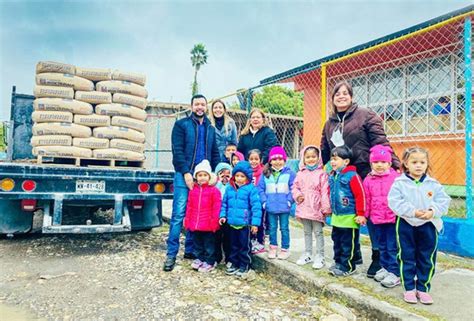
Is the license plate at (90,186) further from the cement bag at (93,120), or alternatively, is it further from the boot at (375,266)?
the boot at (375,266)

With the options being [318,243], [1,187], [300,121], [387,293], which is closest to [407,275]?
[387,293]

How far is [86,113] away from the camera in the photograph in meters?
4.42

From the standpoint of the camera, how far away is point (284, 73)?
8438 millimetres

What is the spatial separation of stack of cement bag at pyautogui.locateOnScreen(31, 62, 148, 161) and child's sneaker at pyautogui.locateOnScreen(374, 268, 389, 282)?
125 inches

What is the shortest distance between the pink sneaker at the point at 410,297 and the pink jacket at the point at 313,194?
97 centimetres

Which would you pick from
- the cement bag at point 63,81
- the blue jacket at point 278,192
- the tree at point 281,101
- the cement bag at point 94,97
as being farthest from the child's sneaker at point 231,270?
the tree at point 281,101

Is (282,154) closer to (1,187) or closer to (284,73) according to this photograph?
(1,187)

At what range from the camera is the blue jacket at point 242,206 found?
345cm

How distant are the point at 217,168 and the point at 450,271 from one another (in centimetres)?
244

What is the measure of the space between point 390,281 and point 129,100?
3629mm

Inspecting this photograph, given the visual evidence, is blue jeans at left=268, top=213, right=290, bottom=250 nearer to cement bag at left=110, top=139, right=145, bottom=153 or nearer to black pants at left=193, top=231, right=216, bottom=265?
black pants at left=193, top=231, right=216, bottom=265

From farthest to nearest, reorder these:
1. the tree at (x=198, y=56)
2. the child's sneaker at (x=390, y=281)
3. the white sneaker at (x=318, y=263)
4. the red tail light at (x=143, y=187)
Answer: the tree at (x=198, y=56) < the red tail light at (x=143, y=187) < the white sneaker at (x=318, y=263) < the child's sneaker at (x=390, y=281)

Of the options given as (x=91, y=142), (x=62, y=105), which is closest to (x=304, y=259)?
(x=91, y=142)

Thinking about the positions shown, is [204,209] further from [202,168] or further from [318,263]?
[318,263]
